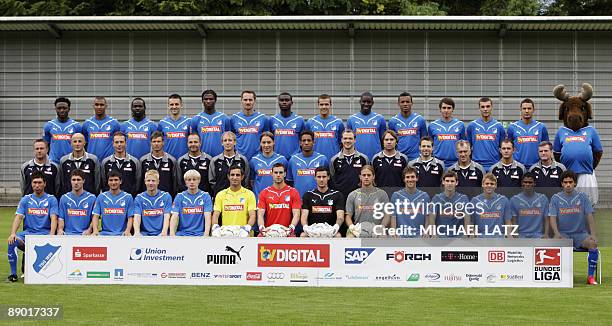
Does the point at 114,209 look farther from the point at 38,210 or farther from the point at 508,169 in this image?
the point at 508,169

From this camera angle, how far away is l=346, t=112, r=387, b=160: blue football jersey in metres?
15.6

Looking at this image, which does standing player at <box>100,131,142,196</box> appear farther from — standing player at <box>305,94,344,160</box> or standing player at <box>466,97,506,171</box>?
standing player at <box>466,97,506,171</box>

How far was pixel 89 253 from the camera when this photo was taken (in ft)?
41.8

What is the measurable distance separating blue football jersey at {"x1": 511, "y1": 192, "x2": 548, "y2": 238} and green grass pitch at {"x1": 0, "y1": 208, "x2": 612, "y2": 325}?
74 centimetres

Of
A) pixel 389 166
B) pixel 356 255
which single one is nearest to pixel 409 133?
pixel 389 166

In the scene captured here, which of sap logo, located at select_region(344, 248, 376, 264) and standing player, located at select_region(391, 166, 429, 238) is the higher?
standing player, located at select_region(391, 166, 429, 238)

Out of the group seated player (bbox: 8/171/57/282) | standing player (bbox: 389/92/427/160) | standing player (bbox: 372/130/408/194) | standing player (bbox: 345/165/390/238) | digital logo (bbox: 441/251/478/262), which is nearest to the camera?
digital logo (bbox: 441/251/478/262)

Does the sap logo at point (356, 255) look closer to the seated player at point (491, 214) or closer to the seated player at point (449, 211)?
the seated player at point (449, 211)

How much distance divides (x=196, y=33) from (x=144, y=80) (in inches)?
73.2

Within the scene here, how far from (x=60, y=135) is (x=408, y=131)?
17.2ft

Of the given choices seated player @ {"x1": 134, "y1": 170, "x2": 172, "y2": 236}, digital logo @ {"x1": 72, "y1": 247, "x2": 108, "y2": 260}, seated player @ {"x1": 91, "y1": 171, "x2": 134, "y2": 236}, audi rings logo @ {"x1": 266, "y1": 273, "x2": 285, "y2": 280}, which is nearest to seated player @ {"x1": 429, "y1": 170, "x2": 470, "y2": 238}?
audi rings logo @ {"x1": 266, "y1": 273, "x2": 285, "y2": 280}

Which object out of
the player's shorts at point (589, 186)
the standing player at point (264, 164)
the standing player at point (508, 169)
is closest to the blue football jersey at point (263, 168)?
the standing player at point (264, 164)

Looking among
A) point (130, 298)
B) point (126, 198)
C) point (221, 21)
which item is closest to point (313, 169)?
point (126, 198)

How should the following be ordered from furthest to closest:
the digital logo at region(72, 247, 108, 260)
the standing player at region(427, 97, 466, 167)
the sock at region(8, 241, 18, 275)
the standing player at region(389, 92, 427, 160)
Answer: the standing player at region(389, 92, 427, 160)
the standing player at region(427, 97, 466, 167)
the sock at region(8, 241, 18, 275)
the digital logo at region(72, 247, 108, 260)
